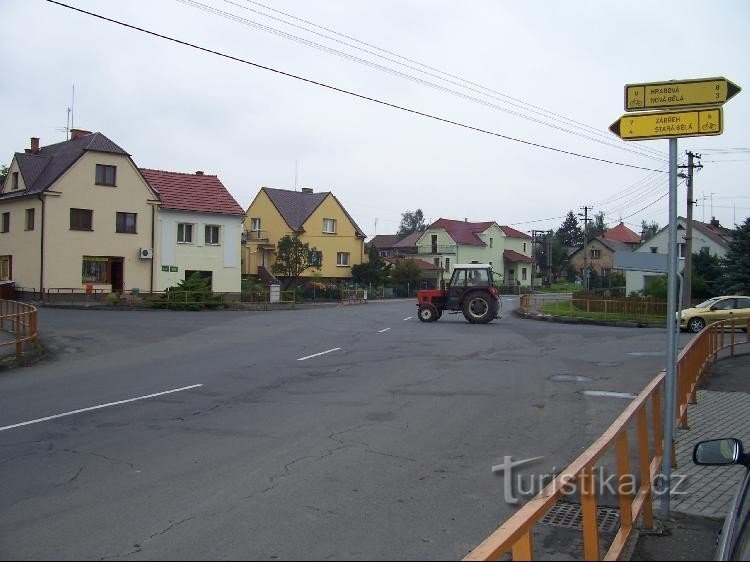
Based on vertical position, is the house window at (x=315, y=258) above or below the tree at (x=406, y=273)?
above

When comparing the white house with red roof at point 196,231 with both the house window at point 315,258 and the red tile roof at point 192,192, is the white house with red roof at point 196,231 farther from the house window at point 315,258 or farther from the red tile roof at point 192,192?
the house window at point 315,258

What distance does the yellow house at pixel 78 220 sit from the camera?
3997 cm

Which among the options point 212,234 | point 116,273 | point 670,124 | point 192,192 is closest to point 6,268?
point 116,273

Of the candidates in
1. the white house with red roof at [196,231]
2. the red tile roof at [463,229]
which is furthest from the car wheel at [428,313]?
the red tile roof at [463,229]

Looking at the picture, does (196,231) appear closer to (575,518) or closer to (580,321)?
(580,321)

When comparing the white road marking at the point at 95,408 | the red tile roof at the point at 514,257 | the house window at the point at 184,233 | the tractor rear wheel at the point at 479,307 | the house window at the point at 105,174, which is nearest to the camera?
the white road marking at the point at 95,408

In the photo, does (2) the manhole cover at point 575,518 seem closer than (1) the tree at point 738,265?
Yes

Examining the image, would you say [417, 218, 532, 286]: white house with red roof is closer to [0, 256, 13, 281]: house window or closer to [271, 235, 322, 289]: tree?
[271, 235, 322, 289]: tree

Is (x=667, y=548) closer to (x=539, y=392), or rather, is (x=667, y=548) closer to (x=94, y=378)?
(x=539, y=392)

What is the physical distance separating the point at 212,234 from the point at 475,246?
43.5 meters

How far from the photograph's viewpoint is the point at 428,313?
31.0 metres

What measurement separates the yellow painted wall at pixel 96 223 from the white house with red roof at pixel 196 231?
4.38ft

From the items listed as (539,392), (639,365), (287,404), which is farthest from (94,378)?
(639,365)

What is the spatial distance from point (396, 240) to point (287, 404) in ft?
307
